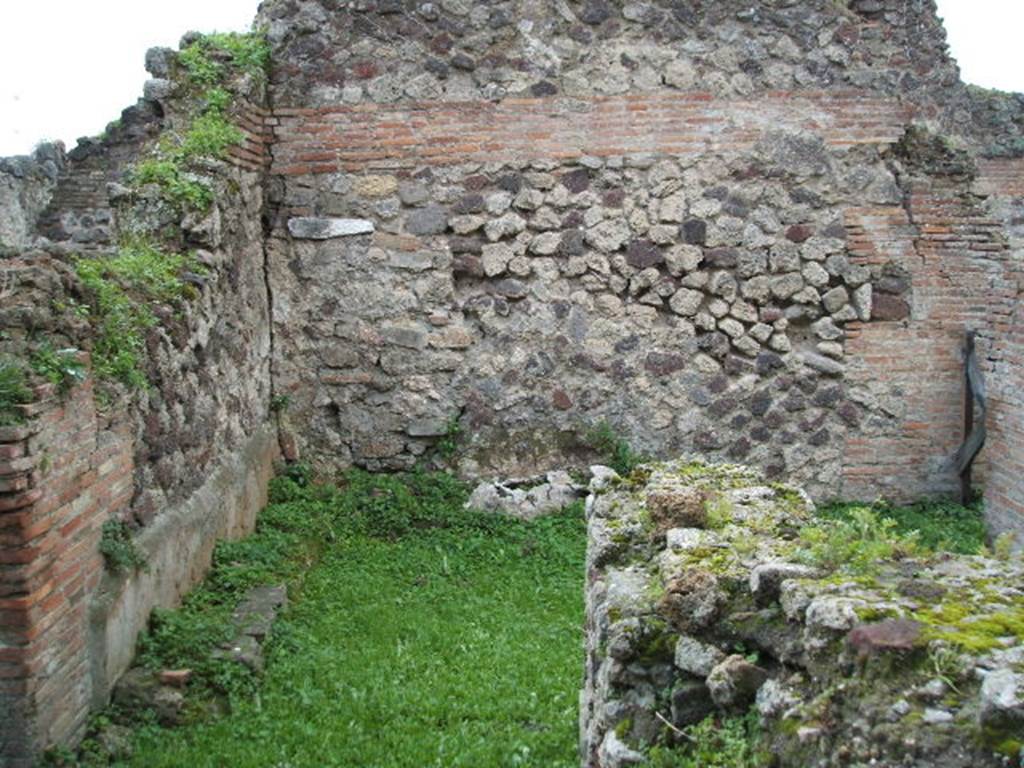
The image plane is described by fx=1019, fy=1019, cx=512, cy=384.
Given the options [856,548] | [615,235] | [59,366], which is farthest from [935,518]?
[59,366]

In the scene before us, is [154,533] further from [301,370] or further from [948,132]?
[948,132]

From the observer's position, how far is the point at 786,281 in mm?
7500

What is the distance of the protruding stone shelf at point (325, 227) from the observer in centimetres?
750

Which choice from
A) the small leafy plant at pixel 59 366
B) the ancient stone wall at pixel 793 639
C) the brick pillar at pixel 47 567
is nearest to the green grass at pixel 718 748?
the ancient stone wall at pixel 793 639

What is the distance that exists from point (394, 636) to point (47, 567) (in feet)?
6.40

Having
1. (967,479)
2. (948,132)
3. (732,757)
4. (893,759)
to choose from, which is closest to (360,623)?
(732,757)

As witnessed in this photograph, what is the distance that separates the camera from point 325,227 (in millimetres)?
7508

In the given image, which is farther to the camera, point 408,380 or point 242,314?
point 408,380

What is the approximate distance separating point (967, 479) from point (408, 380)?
4.21 meters

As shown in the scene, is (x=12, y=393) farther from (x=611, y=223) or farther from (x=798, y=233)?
(x=798, y=233)

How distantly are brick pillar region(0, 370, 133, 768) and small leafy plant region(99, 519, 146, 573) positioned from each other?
46 millimetres

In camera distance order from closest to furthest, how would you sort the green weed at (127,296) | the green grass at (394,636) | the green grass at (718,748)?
the green grass at (718,748), the green grass at (394,636), the green weed at (127,296)

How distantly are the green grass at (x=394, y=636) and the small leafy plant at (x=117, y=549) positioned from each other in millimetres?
443

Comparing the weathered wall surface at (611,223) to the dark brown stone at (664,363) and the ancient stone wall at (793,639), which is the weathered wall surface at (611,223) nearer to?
the dark brown stone at (664,363)
